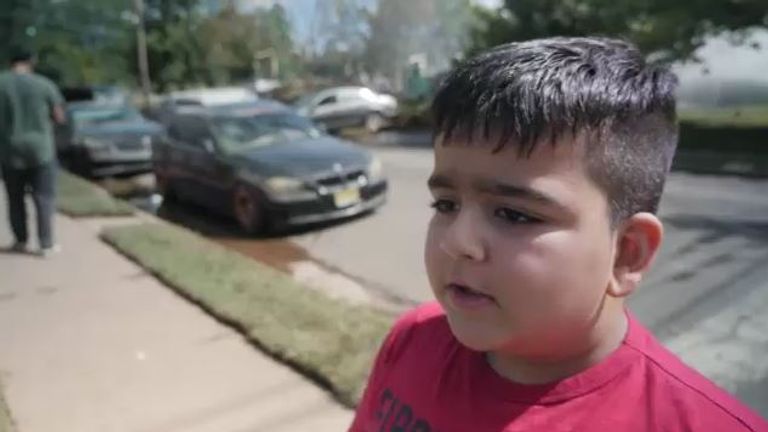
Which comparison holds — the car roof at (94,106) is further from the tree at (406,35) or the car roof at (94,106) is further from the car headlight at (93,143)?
Answer: the tree at (406,35)

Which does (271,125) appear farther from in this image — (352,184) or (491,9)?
(491,9)

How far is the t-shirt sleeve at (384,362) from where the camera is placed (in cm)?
154

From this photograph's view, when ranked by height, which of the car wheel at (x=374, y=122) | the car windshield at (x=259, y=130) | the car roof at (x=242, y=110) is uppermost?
the car roof at (x=242, y=110)

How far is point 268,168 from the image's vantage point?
27.9 feet

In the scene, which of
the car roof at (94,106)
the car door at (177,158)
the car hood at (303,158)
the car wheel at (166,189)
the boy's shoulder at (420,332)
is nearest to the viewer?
the boy's shoulder at (420,332)

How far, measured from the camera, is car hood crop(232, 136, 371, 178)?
8.43 meters

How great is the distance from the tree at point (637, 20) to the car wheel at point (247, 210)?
325 centimetres

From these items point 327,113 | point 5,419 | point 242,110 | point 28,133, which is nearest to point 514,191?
point 5,419

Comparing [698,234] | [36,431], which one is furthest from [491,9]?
[36,431]

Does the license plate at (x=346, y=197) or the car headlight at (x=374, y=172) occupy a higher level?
the car headlight at (x=374, y=172)

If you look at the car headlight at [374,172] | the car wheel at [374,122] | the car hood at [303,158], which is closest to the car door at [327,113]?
the car wheel at [374,122]

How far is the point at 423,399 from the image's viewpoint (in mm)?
1366

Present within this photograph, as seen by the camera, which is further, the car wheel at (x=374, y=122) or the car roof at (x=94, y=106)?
the car wheel at (x=374, y=122)

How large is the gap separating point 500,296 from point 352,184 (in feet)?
24.6
